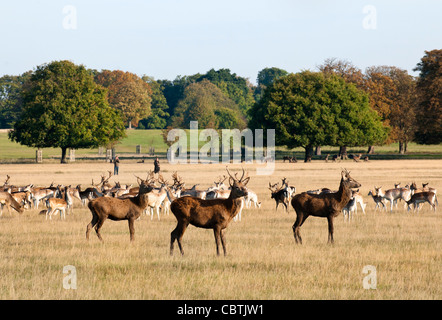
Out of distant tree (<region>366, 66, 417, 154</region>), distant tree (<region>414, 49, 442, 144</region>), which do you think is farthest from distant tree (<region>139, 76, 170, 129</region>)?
distant tree (<region>414, 49, 442, 144</region>)

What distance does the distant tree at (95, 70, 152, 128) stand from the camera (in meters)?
123

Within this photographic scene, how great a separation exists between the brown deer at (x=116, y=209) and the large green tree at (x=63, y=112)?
52.8 meters

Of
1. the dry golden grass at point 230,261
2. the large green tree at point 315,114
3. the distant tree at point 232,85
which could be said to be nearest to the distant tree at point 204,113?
the distant tree at point 232,85

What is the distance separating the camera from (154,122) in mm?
139250

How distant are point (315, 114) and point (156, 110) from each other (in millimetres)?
73779

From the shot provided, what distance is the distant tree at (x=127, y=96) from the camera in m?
123

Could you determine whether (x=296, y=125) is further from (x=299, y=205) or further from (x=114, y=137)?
(x=299, y=205)

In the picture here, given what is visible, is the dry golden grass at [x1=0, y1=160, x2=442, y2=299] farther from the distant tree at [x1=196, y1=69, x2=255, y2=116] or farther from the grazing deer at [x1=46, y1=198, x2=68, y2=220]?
the distant tree at [x1=196, y1=69, x2=255, y2=116]

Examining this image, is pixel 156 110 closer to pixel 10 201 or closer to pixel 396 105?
pixel 396 105

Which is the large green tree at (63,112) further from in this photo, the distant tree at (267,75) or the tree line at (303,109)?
the distant tree at (267,75)

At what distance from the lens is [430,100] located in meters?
71.7

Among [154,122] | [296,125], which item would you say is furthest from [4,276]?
[154,122]

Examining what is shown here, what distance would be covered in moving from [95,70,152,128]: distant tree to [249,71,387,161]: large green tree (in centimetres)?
4998
